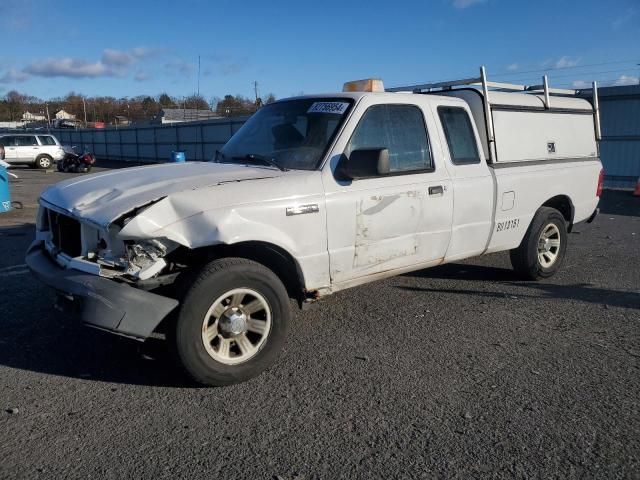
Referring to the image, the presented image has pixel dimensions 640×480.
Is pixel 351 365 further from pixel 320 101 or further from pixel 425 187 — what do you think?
pixel 320 101

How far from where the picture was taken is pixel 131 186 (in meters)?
3.74

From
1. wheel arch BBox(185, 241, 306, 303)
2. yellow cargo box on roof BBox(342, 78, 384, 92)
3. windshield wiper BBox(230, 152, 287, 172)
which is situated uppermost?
yellow cargo box on roof BBox(342, 78, 384, 92)

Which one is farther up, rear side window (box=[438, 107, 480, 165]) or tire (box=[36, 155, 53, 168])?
tire (box=[36, 155, 53, 168])

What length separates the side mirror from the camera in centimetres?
405

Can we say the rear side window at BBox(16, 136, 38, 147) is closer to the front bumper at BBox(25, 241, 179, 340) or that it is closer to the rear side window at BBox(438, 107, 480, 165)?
the rear side window at BBox(438, 107, 480, 165)

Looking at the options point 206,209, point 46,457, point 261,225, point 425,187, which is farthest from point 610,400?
point 46,457

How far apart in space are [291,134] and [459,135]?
1.64 m

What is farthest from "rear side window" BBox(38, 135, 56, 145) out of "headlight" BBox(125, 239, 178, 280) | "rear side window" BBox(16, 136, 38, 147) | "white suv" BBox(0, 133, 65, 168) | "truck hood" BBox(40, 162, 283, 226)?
"headlight" BBox(125, 239, 178, 280)

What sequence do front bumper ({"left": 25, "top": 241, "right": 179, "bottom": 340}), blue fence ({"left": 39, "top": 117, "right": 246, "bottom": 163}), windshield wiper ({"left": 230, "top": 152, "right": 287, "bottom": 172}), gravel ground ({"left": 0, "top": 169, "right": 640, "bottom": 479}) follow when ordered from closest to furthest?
gravel ground ({"left": 0, "top": 169, "right": 640, "bottom": 479}), front bumper ({"left": 25, "top": 241, "right": 179, "bottom": 340}), windshield wiper ({"left": 230, "top": 152, "right": 287, "bottom": 172}), blue fence ({"left": 39, "top": 117, "right": 246, "bottom": 163})

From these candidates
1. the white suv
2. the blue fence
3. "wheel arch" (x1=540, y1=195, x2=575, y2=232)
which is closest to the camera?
"wheel arch" (x1=540, y1=195, x2=575, y2=232)

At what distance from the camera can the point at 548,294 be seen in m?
5.80

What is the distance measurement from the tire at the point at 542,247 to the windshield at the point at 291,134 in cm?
270

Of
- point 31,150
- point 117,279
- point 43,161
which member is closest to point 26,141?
point 31,150

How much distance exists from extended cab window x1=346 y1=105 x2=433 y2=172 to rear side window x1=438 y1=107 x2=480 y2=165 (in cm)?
31
